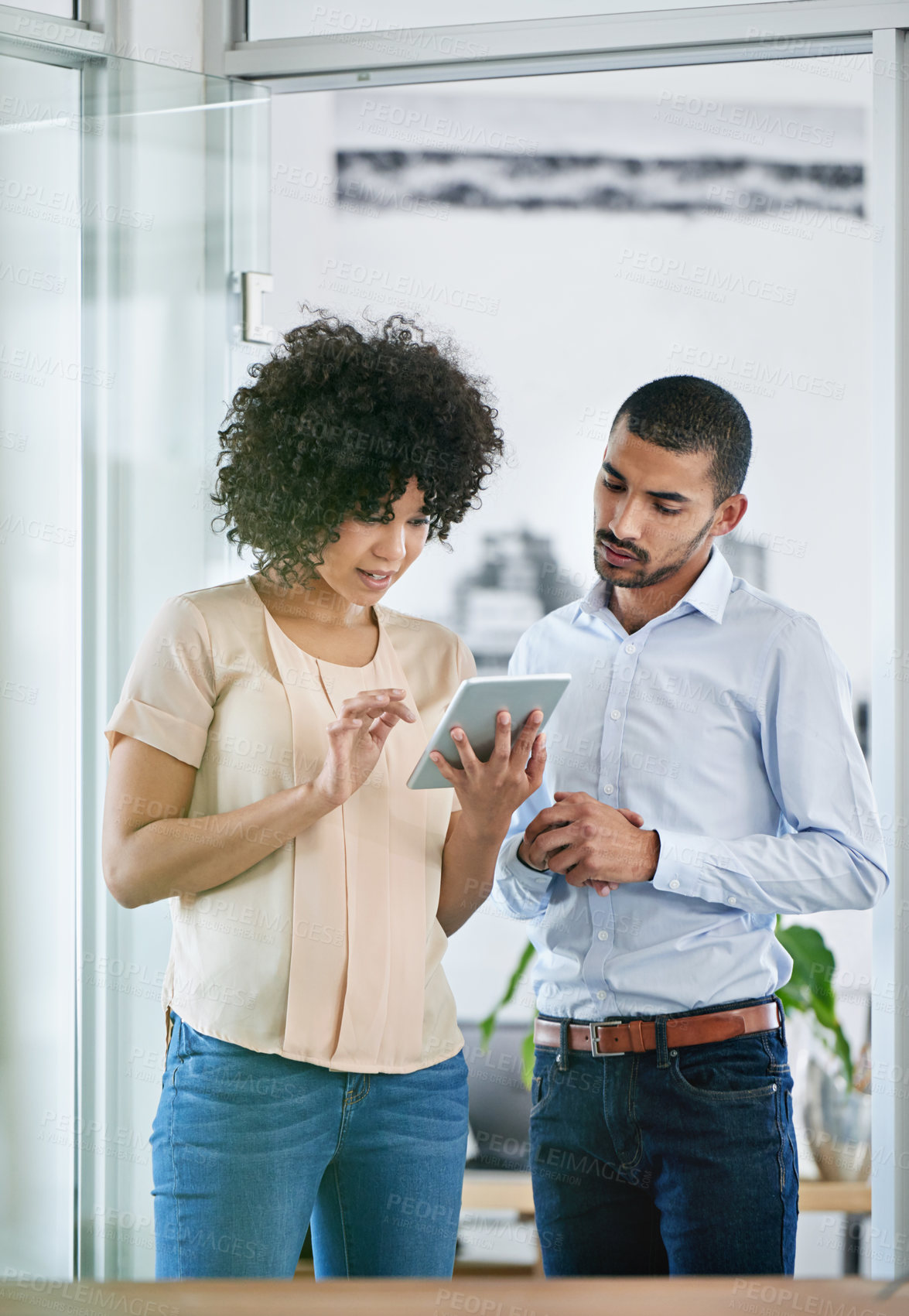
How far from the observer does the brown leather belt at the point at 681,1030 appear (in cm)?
152

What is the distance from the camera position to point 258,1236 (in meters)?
1.38

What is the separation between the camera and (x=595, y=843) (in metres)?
1.50

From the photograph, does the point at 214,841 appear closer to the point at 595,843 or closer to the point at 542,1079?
the point at 595,843

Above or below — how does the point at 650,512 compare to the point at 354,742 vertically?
above

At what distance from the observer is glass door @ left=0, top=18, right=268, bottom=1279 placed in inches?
69.6

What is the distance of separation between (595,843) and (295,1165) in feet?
1.71

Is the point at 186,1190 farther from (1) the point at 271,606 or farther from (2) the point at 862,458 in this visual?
(2) the point at 862,458

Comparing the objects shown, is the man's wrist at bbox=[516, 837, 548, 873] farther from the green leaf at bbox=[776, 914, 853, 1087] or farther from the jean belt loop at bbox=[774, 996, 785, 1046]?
the green leaf at bbox=[776, 914, 853, 1087]

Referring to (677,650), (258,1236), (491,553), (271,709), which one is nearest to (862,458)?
(491,553)

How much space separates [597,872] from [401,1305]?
1.94 feet

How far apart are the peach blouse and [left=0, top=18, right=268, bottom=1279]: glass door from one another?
0.40 m
